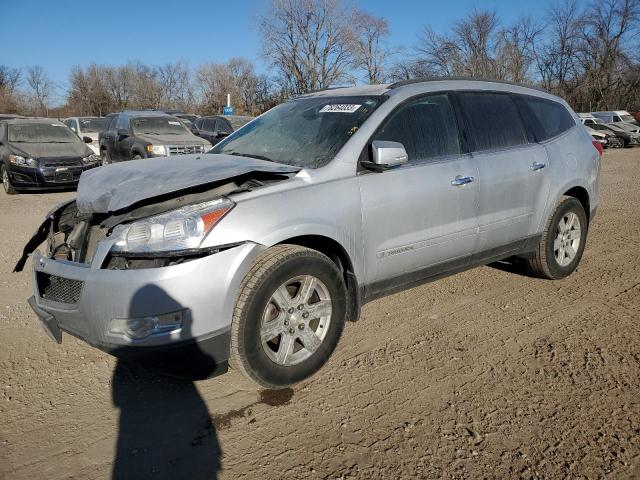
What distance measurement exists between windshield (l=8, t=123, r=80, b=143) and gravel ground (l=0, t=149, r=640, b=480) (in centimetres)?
863

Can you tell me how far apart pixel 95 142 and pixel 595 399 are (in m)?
18.6

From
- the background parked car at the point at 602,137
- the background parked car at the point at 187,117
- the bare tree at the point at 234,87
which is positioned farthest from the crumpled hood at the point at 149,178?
the bare tree at the point at 234,87

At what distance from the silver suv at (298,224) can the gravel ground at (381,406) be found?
1.07 feet

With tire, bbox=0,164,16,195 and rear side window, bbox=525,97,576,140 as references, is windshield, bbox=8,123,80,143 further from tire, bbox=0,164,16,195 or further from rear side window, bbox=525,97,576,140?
rear side window, bbox=525,97,576,140

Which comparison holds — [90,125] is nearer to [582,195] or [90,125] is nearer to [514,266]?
[514,266]

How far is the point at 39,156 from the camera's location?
10570mm

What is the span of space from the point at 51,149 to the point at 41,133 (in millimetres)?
973

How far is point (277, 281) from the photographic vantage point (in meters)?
2.84

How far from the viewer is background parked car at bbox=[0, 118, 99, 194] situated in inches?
411

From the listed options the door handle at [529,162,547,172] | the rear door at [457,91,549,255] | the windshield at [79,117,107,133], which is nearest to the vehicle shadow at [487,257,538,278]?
the rear door at [457,91,549,255]

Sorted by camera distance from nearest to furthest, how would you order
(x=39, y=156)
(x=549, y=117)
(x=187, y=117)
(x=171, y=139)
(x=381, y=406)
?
(x=381, y=406), (x=549, y=117), (x=39, y=156), (x=171, y=139), (x=187, y=117)

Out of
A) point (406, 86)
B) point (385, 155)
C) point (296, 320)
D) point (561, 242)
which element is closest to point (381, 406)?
point (296, 320)

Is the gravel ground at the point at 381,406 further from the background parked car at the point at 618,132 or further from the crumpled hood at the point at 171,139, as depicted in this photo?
the background parked car at the point at 618,132

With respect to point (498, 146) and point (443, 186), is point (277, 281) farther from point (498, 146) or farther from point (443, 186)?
point (498, 146)
